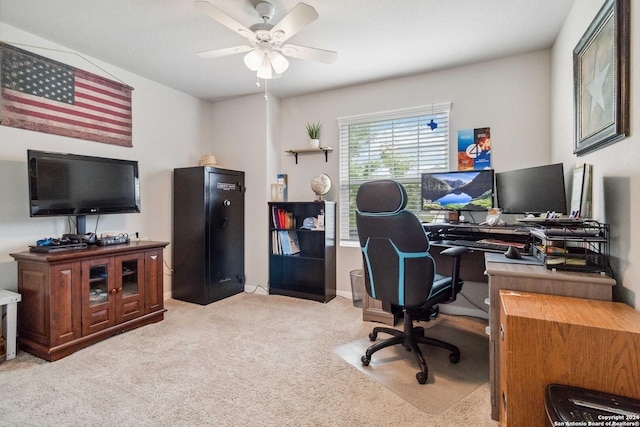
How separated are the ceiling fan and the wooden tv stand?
5.80ft

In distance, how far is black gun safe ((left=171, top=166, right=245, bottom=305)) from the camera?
3.46 meters

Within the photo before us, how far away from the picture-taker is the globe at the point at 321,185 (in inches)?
141

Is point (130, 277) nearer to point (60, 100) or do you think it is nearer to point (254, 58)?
point (60, 100)

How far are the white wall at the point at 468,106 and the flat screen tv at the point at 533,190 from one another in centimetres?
50

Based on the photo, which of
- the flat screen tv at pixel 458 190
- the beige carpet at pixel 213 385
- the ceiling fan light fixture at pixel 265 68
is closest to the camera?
the beige carpet at pixel 213 385

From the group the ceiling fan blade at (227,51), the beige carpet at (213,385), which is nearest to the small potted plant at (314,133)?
the ceiling fan blade at (227,51)

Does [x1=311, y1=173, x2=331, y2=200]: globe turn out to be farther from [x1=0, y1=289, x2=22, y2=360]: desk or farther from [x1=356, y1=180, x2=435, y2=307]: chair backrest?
[x1=0, y1=289, x2=22, y2=360]: desk

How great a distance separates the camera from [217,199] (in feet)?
11.8

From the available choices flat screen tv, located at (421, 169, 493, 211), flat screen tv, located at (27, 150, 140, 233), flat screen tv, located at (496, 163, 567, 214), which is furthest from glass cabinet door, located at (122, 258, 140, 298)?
flat screen tv, located at (496, 163, 567, 214)

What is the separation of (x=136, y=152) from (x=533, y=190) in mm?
3721

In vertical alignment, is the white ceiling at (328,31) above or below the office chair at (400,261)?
above

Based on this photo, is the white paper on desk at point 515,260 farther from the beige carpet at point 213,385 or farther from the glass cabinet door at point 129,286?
the glass cabinet door at point 129,286

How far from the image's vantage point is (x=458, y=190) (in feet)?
9.25

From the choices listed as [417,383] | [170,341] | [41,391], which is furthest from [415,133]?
[41,391]
